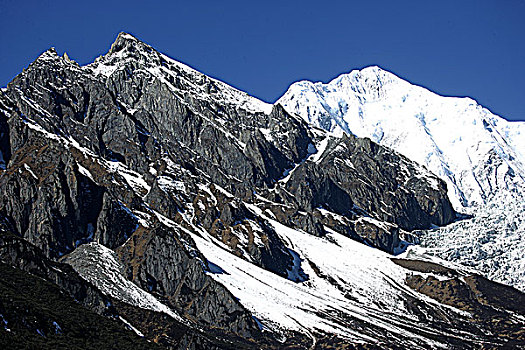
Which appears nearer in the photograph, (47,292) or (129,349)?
(129,349)

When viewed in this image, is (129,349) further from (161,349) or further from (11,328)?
(11,328)

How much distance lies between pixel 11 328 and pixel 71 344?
46.4ft

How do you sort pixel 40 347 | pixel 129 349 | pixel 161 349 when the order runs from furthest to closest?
pixel 161 349 → pixel 129 349 → pixel 40 347

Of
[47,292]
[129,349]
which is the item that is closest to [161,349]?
[129,349]

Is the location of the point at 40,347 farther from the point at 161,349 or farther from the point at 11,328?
the point at 161,349

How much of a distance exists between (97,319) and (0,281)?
24153 mm

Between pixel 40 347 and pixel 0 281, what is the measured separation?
127 feet

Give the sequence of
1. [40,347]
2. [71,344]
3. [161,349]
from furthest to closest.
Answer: [161,349], [71,344], [40,347]

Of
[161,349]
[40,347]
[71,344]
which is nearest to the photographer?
[40,347]

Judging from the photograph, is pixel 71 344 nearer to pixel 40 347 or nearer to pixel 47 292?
pixel 40 347

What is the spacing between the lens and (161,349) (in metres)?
183

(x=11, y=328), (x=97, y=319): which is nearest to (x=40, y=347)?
(x=11, y=328)

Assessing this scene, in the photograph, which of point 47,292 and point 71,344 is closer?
point 71,344

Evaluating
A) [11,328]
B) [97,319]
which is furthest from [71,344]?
[97,319]
